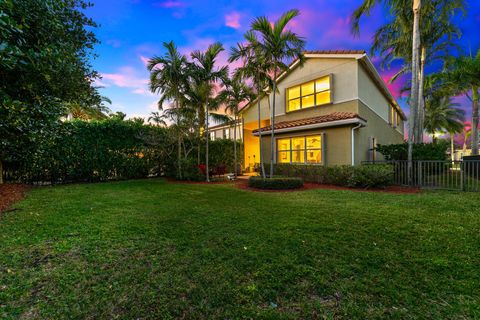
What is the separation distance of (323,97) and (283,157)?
4.28m

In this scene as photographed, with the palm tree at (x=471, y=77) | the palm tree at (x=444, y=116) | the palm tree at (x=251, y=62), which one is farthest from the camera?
the palm tree at (x=444, y=116)

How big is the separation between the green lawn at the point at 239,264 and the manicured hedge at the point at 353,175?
3.45 metres

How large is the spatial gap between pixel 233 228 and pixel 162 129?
9616mm

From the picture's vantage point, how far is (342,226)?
13.1 ft

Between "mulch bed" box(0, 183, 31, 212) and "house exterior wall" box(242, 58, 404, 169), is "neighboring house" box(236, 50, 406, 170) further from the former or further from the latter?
"mulch bed" box(0, 183, 31, 212)

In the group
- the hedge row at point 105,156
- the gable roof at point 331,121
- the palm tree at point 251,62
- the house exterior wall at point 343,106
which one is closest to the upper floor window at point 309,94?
the house exterior wall at point 343,106

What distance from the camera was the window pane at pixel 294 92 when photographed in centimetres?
1331

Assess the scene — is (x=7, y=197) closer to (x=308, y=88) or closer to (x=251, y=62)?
(x=251, y=62)

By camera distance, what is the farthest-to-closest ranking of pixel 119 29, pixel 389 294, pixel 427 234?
pixel 119 29 < pixel 427 234 < pixel 389 294

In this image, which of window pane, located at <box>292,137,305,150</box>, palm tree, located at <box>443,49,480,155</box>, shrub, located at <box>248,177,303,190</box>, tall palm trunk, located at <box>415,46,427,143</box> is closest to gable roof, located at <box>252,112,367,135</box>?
window pane, located at <box>292,137,305,150</box>

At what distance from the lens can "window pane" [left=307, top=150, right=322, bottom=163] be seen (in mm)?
10883

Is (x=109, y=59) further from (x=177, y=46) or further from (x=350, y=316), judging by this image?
(x=350, y=316)

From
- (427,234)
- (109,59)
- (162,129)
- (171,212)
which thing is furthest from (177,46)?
(427,234)

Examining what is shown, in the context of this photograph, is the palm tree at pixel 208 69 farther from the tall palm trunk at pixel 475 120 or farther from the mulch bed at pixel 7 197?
the tall palm trunk at pixel 475 120
